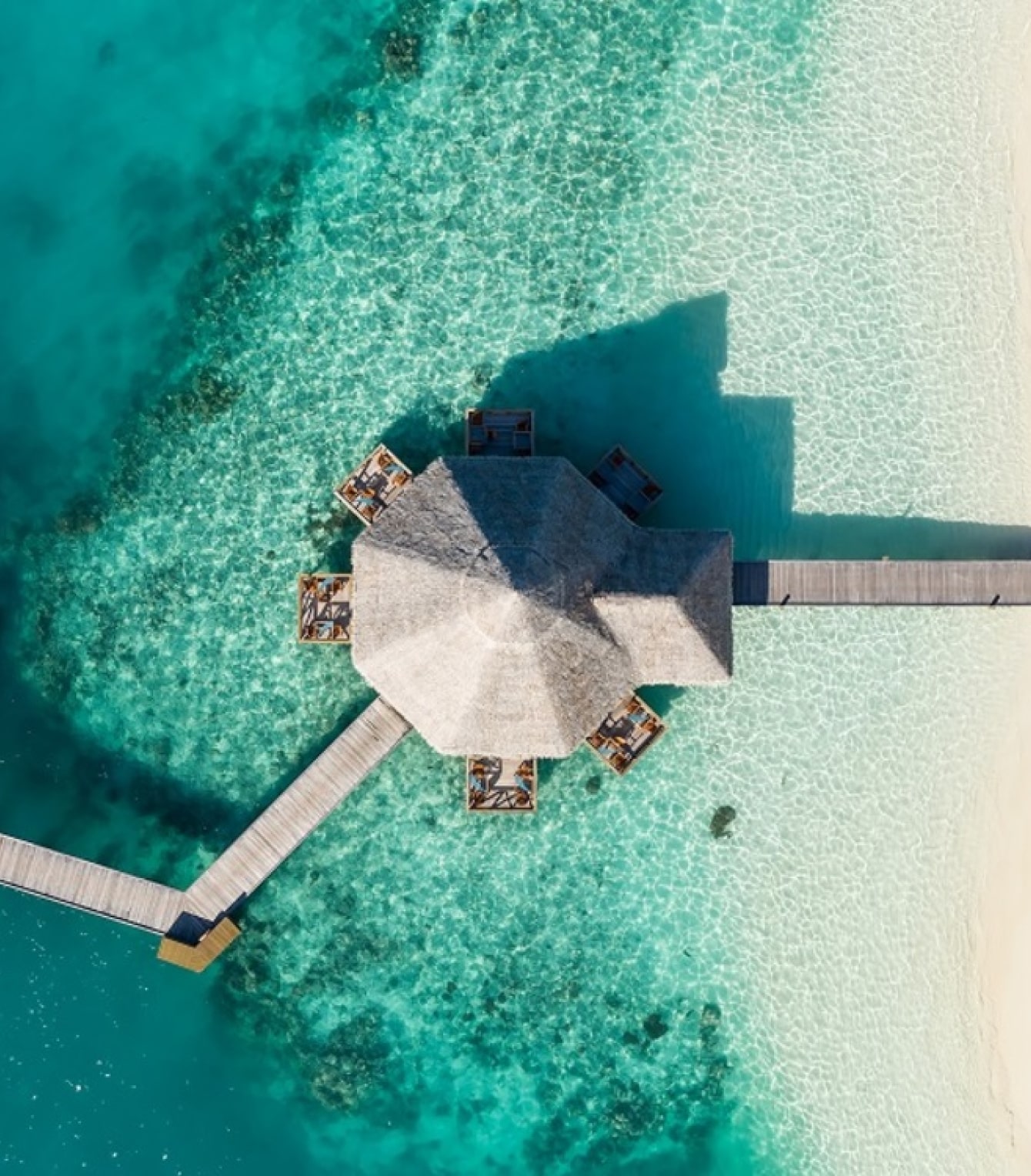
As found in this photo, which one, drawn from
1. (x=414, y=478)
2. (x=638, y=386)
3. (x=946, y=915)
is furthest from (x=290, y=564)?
(x=946, y=915)

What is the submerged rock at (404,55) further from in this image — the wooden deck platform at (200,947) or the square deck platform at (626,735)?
the wooden deck platform at (200,947)

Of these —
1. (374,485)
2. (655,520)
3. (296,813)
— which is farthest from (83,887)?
(655,520)

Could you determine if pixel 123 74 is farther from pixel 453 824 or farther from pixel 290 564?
pixel 453 824

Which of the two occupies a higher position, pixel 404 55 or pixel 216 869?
pixel 404 55

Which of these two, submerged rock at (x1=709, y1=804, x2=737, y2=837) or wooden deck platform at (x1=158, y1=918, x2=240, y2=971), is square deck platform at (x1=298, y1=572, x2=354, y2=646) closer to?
wooden deck platform at (x1=158, y1=918, x2=240, y2=971)

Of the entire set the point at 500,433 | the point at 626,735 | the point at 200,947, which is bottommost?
the point at 200,947

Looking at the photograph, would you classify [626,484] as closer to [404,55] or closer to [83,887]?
[404,55]

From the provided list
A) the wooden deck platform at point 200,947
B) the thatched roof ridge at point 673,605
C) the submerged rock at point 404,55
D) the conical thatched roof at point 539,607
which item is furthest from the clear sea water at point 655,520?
the conical thatched roof at point 539,607

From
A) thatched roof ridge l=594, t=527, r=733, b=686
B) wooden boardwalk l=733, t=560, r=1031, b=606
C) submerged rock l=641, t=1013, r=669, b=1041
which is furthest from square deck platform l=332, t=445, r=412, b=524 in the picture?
submerged rock l=641, t=1013, r=669, b=1041
